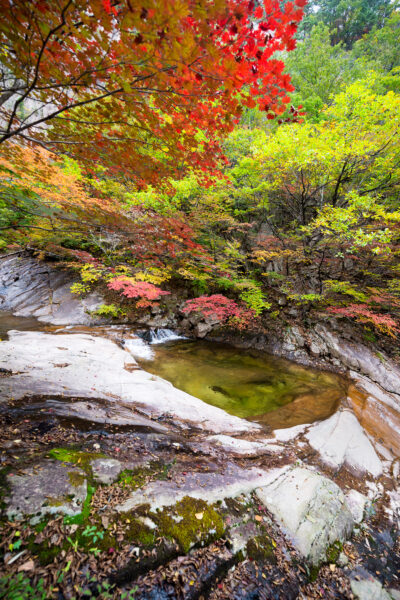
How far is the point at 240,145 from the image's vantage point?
9258 mm

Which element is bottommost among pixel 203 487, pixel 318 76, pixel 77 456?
pixel 203 487

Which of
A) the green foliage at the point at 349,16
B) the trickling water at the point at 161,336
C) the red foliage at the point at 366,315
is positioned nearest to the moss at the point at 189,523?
the trickling water at the point at 161,336

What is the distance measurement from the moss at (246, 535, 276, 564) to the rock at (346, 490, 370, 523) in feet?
5.24

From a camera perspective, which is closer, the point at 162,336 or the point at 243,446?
the point at 243,446

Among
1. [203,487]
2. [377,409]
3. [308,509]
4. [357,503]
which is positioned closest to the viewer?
[203,487]

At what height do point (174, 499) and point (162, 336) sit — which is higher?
point (174, 499)

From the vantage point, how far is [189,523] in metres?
1.82

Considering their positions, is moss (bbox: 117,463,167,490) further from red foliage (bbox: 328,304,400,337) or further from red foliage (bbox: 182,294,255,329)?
red foliage (bbox: 328,304,400,337)

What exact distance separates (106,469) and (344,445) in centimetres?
423

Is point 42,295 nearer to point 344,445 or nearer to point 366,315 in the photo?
point 344,445

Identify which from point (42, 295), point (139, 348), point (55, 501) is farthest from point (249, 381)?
point (42, 295)

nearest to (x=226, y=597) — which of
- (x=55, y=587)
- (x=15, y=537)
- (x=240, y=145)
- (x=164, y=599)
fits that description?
(x=164, y=599)

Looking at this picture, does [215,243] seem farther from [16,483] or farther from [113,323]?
[16,483]

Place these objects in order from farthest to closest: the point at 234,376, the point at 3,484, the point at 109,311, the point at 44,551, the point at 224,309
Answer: the point at 109,311 < the point at 224,309 < the point at 234,376 < the point at 3,484 < the point at 44,551
